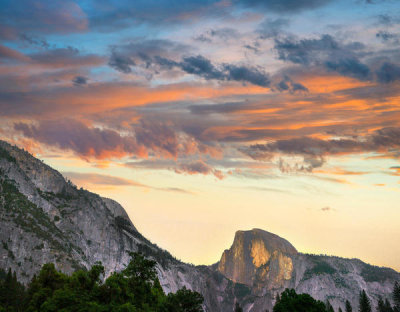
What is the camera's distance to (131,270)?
109875 millimetres

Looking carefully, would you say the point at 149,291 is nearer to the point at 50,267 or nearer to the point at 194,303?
the point at 194,303

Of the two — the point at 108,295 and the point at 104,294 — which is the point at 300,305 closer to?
Result: the point at 108,295

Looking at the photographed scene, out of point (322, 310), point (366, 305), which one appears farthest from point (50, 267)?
point (366, 305)

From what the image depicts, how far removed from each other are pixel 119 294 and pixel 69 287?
37.5 feet

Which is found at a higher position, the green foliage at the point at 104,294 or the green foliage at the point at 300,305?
the green foliage at the point at 300,305

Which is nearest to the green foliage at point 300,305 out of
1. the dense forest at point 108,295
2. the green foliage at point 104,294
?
the dense forest at point 108,295

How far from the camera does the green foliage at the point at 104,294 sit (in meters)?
95.0

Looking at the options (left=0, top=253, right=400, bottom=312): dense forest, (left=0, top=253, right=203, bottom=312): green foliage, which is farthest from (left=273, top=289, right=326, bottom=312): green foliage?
(left=0, top=253, right=203, bottom=312): green foliage

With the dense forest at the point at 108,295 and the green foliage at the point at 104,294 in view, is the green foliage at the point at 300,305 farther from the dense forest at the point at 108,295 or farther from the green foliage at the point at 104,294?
the green foliage at the point at 104,294

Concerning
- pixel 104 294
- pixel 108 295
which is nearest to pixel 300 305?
pixel 108 295

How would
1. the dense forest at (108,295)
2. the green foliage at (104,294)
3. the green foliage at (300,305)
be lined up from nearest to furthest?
the green foliage at (104,294), the dense forest at (108,295), the green foliage at (300,305)

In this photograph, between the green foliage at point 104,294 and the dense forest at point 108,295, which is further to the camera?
the dense forest at point 108,295

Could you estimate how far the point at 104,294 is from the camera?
330ft

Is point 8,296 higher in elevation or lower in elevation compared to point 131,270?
lower
